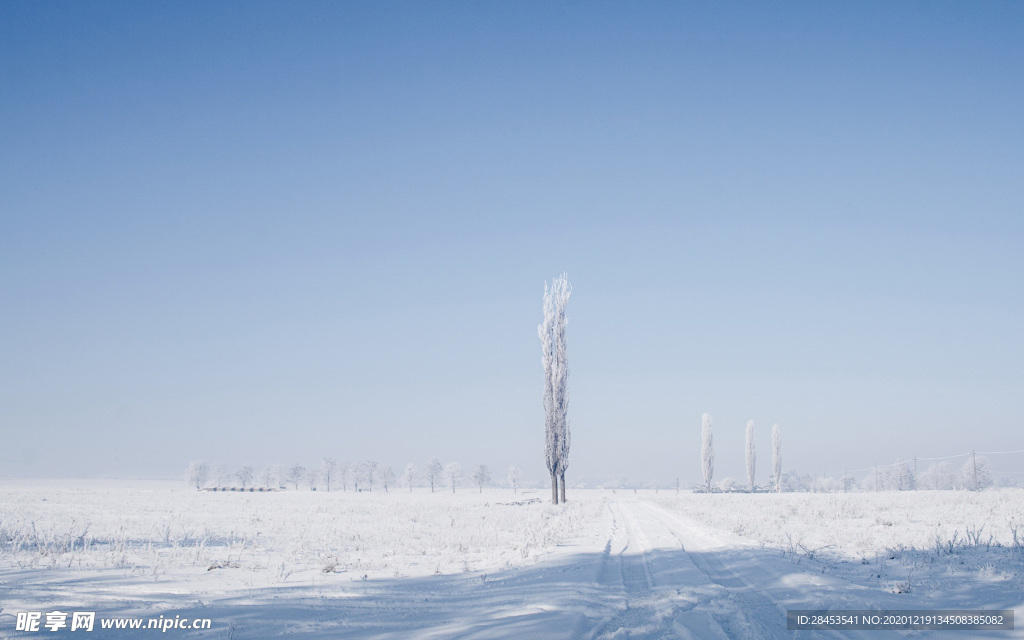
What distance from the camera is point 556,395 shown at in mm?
33000

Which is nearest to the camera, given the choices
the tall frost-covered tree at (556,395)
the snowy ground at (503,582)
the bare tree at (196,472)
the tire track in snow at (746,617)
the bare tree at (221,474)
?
the tire track in snow at (746,617)

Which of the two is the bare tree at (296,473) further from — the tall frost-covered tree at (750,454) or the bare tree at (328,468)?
the tall frost-covered tree at (750,454)

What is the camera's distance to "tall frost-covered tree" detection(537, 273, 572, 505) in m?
32.7

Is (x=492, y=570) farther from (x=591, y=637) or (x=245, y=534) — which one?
(x=245, y=534)

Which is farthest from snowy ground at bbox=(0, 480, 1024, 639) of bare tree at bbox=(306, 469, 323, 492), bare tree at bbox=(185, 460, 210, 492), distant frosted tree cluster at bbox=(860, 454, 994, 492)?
bare tree at bbox=(185, 460, 210, 492)

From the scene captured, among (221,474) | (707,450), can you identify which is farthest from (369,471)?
(707,450)

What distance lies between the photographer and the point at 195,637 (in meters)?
4.83

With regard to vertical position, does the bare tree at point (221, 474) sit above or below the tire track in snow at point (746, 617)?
below

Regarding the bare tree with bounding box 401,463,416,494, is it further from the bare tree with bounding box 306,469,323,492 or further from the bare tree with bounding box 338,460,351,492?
the bare tree with bounding box 306,469,323,492

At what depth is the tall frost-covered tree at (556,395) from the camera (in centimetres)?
3269

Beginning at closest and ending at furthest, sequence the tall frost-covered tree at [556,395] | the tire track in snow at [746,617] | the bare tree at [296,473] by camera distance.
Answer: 1. the tire track in snow at [746,617]
2. the tall frost-covered tree at [556,395]
3. the bare tree at [296,473]

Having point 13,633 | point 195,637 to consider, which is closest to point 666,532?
point 195,637

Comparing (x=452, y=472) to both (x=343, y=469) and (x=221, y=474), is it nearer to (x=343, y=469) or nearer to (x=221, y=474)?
(x=343, y=469)

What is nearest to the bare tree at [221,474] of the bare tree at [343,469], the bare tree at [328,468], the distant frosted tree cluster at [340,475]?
the distant frosted tree cluster at [340,475]
